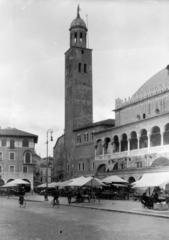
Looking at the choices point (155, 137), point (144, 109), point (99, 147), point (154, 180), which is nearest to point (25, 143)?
point (99, 147)

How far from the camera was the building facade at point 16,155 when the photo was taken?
73.9 m

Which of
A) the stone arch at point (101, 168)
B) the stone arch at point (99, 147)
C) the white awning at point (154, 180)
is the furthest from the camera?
the stone arch at point (99, 147)

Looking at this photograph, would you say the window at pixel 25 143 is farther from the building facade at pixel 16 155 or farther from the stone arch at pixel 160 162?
the stone arch at pixel 160 162

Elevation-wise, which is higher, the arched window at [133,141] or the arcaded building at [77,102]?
the arcaded building at [77,102]

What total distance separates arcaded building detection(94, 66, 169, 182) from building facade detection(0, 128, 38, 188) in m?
18.7

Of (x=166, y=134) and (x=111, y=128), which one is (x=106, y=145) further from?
(x=166, y=134)

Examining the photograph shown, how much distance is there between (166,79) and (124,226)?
1528 inches

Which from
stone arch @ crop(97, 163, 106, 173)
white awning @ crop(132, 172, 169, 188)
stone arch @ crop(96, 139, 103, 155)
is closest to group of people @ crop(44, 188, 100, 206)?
white awning @ crop(132, 172, 169, 188)

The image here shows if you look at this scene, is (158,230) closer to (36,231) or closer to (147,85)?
(36,231)

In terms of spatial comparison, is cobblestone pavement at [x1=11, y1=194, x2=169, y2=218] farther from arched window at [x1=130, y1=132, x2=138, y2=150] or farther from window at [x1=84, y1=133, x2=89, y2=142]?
window at [x1=84, y1=133, x2=89, y2=142]

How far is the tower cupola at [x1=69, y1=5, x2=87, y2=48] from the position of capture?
71312 mm

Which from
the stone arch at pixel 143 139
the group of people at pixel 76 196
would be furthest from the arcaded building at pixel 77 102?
the group of people at pixel 76 196

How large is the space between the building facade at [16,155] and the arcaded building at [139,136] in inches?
738

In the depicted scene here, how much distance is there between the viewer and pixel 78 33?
234ft
